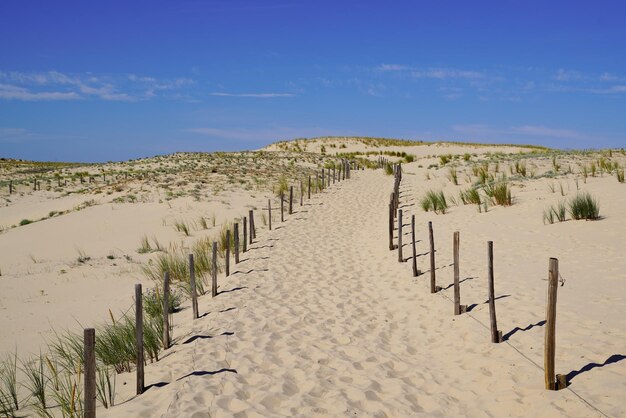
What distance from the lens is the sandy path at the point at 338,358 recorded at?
5.21 metres

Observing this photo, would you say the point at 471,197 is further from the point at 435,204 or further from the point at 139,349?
the point at 139,349

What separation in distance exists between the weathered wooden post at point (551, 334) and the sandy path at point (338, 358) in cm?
14

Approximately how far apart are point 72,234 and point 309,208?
31.1 feet

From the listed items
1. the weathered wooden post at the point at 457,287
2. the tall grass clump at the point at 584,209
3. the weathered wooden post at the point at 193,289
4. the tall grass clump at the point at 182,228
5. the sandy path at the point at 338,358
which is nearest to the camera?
the sandy path at the point at 338,358

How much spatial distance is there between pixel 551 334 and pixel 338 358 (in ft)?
9.03

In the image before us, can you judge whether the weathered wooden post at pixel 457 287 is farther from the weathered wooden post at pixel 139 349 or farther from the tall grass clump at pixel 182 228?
the tall grass clump at pixel 182 228

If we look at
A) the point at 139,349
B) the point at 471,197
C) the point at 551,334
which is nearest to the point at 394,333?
the point at 551,334

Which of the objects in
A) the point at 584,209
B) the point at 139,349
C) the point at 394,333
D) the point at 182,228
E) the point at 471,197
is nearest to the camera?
the point at 139,349

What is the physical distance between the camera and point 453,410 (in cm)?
520

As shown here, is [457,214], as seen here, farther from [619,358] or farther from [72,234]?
[72,234]

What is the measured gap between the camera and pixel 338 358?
21.7 ft

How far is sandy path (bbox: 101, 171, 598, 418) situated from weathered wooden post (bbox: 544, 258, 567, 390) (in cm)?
14

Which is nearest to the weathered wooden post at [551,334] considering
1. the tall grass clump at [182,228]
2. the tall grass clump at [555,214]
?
the tall grass clump at [555,214]

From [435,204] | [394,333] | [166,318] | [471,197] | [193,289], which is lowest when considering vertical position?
[394,333]
